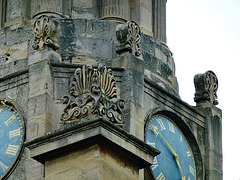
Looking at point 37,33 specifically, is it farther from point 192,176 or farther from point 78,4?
point 192,176

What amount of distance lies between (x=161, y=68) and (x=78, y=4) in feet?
8.49

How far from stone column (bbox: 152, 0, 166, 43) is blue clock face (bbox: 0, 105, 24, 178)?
15.8 ft

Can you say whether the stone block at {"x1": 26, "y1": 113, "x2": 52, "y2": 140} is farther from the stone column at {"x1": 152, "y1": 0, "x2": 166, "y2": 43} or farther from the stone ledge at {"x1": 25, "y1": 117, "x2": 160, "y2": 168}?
the stone column at {"x1": 152, "y1": 0, "x2": 166, "y2": 43}

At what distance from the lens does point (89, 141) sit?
3200cm

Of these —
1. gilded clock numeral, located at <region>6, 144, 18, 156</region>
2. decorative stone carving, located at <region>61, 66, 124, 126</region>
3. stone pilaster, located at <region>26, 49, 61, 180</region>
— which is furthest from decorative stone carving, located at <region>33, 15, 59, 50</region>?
gilded clock numeral, located at <region>6, 144, 18, 156</region>

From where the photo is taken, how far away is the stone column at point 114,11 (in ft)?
122

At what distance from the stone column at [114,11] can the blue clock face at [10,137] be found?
3576mm

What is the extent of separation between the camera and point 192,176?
121ft

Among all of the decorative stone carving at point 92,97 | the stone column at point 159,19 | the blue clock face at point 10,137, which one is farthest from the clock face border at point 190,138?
the blue clock face at point 10,137

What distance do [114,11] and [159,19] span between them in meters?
1.80

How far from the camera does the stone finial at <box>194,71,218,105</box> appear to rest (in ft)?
124

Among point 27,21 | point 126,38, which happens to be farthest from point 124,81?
point 27,21

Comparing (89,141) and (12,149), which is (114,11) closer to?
(12,149)

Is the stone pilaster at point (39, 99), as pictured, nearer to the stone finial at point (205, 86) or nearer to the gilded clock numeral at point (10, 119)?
the gilded clock numeral at point (10, 119)
